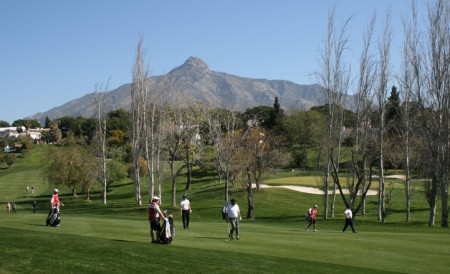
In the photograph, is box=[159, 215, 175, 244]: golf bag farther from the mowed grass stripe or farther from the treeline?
the treeline

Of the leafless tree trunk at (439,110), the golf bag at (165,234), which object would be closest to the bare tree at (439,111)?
the leafless tree trunk at (439,110)

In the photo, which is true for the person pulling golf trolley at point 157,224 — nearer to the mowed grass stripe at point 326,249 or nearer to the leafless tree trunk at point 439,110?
the mowed grass stripe at point 326,249

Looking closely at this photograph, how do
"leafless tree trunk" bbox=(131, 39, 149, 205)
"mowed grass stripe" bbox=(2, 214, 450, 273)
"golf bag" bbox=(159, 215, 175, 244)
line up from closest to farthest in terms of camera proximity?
1. "mowed grass stripe" bbox=(2, 214, 450, 273)
2. "golf bag" bbox=(159, 215, 175, 244)
3. "leafless tree trunk" bbox=(131, 39, 149, 205)

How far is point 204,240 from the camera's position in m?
25.1

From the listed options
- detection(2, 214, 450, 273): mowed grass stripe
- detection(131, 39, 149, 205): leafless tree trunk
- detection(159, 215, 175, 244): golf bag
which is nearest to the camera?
detection(2, 214, 450, 273): mowed grass stripe

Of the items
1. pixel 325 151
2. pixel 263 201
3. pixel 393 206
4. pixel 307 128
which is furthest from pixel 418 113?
pixel 307 128

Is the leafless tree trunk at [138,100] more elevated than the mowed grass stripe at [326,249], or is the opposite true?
the leafless tree trunk at [138,100]

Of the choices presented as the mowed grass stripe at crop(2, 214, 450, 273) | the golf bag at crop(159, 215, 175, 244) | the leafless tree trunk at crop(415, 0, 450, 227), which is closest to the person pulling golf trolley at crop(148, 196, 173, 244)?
the golf bag at crop(159, 215, 175, 244)

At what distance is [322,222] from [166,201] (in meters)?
31.0

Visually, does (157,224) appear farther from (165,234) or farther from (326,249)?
(326,249)

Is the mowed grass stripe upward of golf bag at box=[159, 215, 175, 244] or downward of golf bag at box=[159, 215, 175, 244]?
downward

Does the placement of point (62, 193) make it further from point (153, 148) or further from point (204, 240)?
point (204, 240)

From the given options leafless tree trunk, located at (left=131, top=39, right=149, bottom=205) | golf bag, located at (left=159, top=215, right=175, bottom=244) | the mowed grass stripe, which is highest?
leafless tree trunk, located at (left=131, top=39, right=149, bottom=205)

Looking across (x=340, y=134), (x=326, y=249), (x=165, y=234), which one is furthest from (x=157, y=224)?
(x=340, y=134)
